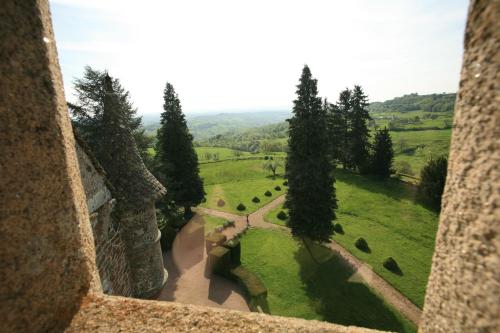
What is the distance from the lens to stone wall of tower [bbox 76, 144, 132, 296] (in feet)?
24.9

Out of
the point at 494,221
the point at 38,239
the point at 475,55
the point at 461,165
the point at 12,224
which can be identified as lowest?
the point at 38,239

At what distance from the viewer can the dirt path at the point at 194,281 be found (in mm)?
17859

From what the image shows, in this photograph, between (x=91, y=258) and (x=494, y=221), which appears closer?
(x=494, y=221)

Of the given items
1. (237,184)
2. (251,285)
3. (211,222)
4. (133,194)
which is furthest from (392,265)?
(237,184)

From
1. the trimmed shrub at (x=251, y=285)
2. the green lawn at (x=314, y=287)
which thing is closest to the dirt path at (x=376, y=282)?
the green lawn at (x=314, y=287)

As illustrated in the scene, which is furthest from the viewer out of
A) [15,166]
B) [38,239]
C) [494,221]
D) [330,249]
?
[330,249]

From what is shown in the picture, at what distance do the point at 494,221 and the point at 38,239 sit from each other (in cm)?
287

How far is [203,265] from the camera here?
22.0 metres

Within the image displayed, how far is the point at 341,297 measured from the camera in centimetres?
1830

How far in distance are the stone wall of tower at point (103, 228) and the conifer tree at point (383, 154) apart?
40.9m

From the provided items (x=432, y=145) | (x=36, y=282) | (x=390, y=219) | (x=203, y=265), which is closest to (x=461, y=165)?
(x=36, y=282)

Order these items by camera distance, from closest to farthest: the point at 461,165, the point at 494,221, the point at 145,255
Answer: the point at 494,221 < the point at 461,165 < the point at 145,255

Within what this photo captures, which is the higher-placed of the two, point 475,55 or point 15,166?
point 475,55

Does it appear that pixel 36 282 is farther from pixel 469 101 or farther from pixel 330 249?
pixel 330 249
